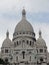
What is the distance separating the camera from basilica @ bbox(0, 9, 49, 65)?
12106 centimetres

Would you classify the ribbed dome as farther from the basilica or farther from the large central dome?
the large central dome

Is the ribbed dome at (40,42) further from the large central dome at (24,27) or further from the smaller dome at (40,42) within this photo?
the large central dome at (24,27)

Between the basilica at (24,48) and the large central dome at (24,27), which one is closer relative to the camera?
the basilica at (24,48)

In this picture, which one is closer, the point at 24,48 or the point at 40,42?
the point at 24,48

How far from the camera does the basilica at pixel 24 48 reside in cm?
12106

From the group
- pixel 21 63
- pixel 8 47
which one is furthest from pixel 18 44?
pixel 21 63

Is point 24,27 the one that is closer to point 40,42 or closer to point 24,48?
point 40,42

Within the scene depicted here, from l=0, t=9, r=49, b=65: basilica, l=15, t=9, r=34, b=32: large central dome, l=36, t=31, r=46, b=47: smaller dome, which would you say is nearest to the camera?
l=0, t=9, r=49, b=65: basilica

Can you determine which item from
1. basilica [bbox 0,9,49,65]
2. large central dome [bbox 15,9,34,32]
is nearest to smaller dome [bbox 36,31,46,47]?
basilica [bbox 0,9,49,65]

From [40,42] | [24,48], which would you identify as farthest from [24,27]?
[24,48]

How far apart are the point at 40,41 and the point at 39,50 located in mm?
2910

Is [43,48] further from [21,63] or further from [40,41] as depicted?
[21,63]

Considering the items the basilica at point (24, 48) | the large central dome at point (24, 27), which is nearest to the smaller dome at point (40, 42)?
the basilica at point (24, 48)

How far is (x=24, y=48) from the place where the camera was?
122188 mm
